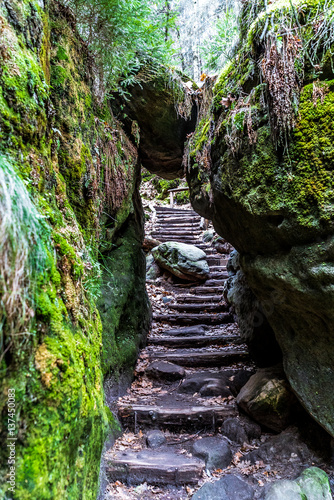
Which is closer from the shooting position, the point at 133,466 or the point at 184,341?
the point at 133,466

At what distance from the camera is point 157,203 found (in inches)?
661

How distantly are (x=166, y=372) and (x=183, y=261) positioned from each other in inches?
192

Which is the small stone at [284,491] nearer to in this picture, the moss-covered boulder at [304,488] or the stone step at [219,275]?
the moss-covered boulder at [304,488]

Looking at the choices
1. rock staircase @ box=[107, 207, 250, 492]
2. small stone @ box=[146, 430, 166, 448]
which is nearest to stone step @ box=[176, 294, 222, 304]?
rock staircase @ box=[107, 207, 250, 492]

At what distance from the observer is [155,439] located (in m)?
3.81

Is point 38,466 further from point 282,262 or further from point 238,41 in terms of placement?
point 238,41

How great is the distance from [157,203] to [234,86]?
523 inches

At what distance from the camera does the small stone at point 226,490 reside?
9.20 ft

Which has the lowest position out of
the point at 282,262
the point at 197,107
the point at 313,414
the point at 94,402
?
the point at 313,414

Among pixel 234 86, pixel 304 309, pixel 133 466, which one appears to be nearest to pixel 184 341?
pixel 133 466

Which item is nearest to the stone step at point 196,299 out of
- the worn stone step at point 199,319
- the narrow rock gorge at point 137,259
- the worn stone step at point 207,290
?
the worn stone step at point 207,290

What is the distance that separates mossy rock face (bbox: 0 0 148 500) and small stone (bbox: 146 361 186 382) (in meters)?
2.88

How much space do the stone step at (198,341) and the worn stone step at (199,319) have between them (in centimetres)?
83

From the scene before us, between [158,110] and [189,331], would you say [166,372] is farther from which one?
[158,110]
